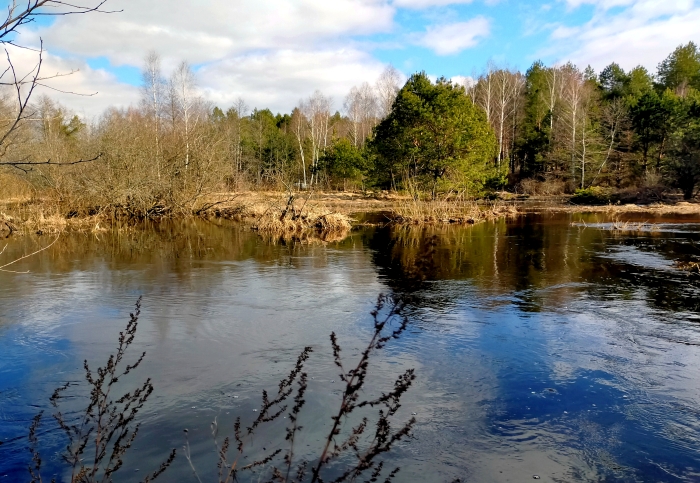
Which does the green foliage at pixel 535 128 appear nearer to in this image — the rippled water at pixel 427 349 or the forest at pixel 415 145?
the forest at pixel 415 145

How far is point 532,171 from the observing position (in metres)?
48.8

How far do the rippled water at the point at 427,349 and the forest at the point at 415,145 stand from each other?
4.10 metres

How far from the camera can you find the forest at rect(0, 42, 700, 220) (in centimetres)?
2352

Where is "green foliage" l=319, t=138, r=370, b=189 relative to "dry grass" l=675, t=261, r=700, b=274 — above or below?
above

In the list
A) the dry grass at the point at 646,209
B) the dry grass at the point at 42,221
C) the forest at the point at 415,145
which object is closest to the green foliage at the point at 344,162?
the forest at the point at 415,145

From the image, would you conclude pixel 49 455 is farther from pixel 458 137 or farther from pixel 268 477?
pixel 458 137

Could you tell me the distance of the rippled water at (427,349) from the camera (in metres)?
4.27

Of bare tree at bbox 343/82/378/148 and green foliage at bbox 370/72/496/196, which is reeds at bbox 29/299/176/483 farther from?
bare tree at bbox 343/82/378/148

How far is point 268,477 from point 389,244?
13097mm

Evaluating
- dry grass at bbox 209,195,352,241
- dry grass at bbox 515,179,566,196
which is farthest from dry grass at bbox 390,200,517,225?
dry grass at bbox 515,179,566,196

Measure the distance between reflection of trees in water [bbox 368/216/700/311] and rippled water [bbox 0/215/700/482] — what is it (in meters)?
0.09

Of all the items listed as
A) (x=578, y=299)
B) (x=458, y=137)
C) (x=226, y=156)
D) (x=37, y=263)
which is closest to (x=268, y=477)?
(x=578, y=299)

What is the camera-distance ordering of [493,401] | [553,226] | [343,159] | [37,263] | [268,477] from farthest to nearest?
[343,159] → [553,226] → [37,263] → [493,401] → [268,477]

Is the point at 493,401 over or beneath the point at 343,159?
beneath
